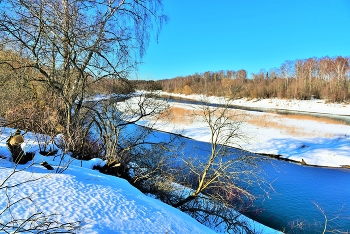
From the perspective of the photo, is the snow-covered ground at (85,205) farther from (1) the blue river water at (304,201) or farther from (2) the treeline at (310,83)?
(2) the treeline at (310,83)

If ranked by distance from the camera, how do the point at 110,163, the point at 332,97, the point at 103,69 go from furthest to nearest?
1. the point at 332,97
2. the point at 103,69
3. the point at 110,163

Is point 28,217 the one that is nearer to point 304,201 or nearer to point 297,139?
point 304,201

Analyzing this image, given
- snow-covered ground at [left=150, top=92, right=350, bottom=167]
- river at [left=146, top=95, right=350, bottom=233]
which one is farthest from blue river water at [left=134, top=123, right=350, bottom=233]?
snow-covered ground at [left=150, top=92, right=350, bottom=167]

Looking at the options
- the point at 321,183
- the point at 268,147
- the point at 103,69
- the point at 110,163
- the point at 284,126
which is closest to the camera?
the point at 110,163

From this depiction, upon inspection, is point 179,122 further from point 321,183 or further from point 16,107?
point 16,107

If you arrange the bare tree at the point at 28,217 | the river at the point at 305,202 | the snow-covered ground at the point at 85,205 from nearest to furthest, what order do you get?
the bare tree at the point at 28,217
the snow-covered ground at the point at 85,205
the river at the point at 305,202

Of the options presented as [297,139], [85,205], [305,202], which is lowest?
[305,202]

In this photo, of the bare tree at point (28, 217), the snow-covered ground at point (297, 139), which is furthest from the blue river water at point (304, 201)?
the bare tree at point (28, 217)

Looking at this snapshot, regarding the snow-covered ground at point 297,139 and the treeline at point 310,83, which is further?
the treeline at point 310,83

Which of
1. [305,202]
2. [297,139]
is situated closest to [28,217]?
[305,202]

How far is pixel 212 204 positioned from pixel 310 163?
27.6 ft

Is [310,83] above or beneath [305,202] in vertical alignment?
above

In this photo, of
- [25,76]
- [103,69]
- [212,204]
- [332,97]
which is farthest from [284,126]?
[332,97]

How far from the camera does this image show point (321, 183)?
1021cm
